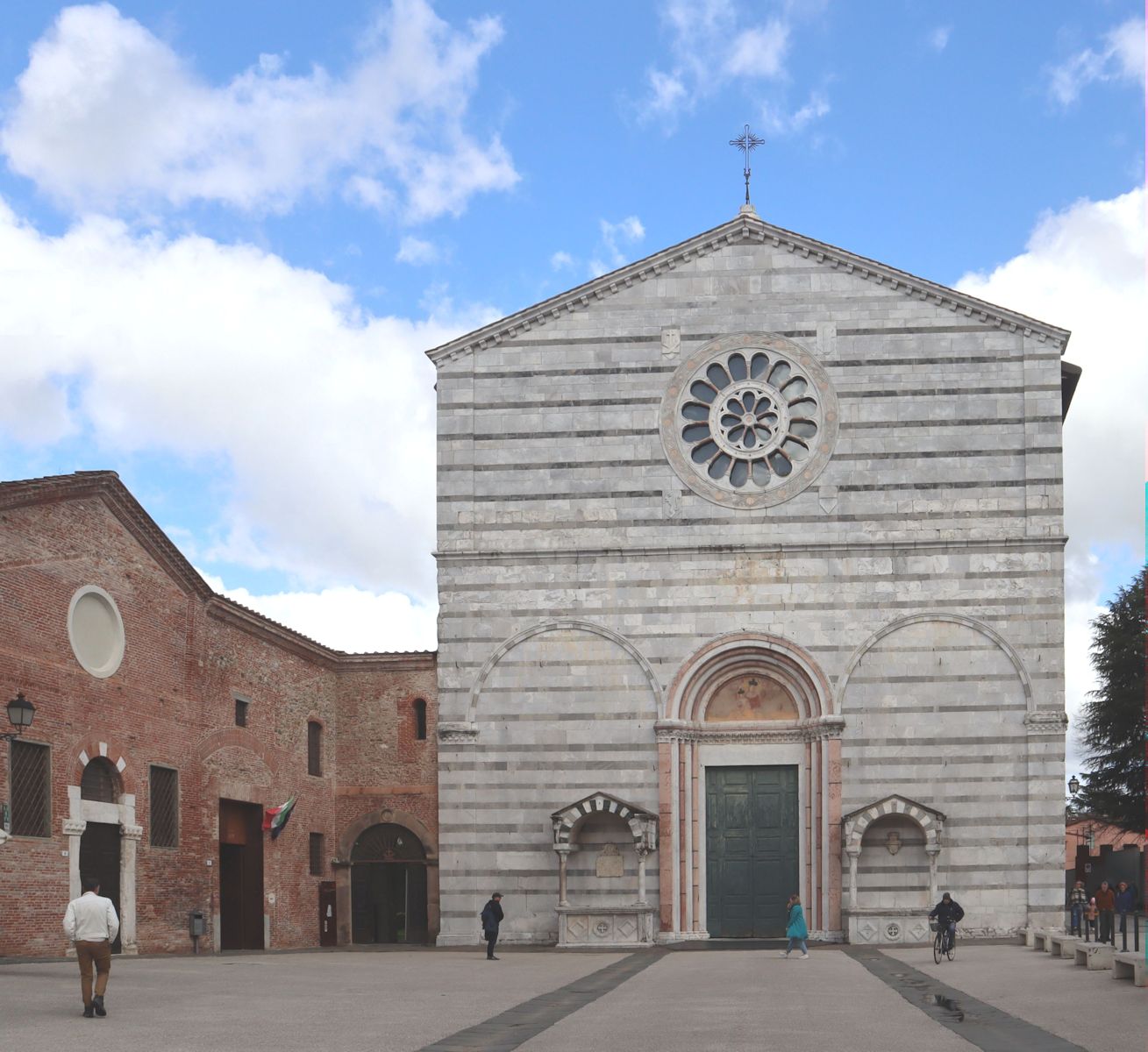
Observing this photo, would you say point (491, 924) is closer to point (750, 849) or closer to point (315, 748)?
point (750, 849)

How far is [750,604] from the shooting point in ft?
99.1

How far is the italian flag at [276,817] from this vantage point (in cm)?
2994

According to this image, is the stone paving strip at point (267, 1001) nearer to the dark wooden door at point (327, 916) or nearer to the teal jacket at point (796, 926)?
the teal jacket at point (796, 926)

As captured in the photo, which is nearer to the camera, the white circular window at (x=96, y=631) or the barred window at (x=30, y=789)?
the barred window at (x=30, y=789)

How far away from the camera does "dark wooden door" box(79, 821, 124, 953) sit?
24.1 meters

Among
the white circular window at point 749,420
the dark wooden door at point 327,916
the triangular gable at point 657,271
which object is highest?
the triangular gable at point 657,271

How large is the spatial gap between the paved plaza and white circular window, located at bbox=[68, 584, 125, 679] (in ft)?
14.0

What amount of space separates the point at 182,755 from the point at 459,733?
5177 millimetres

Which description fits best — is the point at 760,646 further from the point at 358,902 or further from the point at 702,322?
the point at 358,902

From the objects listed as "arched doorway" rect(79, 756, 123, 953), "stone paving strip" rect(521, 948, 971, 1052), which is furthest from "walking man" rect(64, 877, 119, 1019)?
"arched doorway" rect(79, 756, 123, 953)

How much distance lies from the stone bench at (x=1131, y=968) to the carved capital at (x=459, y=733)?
44.1ft

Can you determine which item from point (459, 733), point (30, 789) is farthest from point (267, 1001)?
point (459, 733)

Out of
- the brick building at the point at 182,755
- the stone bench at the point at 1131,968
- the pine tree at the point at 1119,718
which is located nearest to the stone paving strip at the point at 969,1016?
the stone bench at the point at 1131,968

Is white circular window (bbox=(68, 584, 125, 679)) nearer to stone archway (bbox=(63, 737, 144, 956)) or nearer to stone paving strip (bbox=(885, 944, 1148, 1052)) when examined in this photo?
stone archway (bbox=(63, 737, 144, 956))
